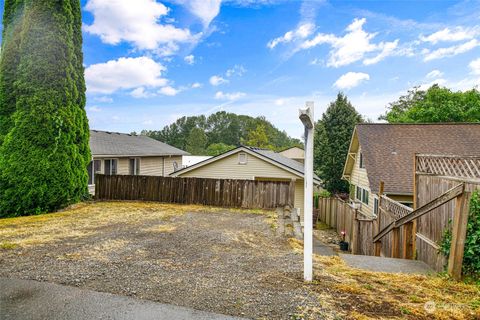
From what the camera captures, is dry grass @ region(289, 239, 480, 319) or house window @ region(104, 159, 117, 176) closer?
dry grass @ region(289, 239, 480, 319)

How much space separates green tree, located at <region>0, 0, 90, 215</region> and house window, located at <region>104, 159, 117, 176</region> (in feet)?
16.5

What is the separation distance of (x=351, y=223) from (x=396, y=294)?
353 inches

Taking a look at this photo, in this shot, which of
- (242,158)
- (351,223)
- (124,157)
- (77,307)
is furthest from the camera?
(124,157)

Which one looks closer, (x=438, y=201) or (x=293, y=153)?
(x=438, y=201)

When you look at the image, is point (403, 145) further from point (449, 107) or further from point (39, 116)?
point (39, 116)

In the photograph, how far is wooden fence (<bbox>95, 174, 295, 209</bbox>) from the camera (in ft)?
38.3

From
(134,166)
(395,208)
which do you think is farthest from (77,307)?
(134,166)

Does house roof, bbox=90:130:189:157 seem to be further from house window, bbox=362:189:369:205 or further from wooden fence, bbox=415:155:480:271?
wooden fence, bbox=415:155:480:271

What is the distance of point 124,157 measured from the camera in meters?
16.9

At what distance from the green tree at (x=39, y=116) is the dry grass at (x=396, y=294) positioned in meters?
9.68

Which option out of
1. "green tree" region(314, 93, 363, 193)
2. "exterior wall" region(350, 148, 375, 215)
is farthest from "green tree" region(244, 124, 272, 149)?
"exterior wall" region(350, 148, 375, 215)

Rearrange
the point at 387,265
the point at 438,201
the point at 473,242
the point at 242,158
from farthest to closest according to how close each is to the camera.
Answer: the point at 242,158, the point at 387,265, the point at 438,201, the point at 473,242

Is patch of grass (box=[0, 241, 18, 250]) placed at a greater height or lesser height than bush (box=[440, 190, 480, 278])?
lesser

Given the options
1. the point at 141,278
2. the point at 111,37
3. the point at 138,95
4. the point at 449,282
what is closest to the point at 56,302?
the point at 141,278
